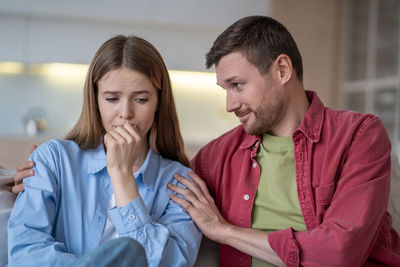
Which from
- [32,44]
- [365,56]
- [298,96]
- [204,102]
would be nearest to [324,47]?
[365,56]

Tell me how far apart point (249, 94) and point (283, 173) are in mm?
323

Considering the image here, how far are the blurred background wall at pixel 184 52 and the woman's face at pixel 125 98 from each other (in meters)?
3.43

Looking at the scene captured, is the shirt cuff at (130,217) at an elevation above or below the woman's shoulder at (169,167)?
below

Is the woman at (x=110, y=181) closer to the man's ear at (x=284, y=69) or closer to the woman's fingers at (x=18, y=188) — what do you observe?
the woman's fingers at (x=18, y=188)

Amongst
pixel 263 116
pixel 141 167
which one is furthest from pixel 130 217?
pixel 263 116

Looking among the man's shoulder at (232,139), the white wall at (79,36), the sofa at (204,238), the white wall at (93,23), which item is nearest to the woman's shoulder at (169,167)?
the man's shoulder at (232,139)

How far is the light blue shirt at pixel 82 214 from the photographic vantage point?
1.28 m

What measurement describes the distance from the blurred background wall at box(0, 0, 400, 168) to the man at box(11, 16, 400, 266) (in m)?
3.28

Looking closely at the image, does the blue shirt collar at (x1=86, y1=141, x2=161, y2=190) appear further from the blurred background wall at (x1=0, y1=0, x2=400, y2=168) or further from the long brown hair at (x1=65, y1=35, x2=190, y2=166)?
the blurred background wall at (x1=0, y1=0, x2=400, y2=168)

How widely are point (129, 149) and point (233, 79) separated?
1.66 feet

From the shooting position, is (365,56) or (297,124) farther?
(365,56)

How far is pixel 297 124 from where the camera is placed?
1.74 metres

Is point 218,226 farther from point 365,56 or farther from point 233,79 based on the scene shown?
point 365,56

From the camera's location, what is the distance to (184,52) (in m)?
5.13
